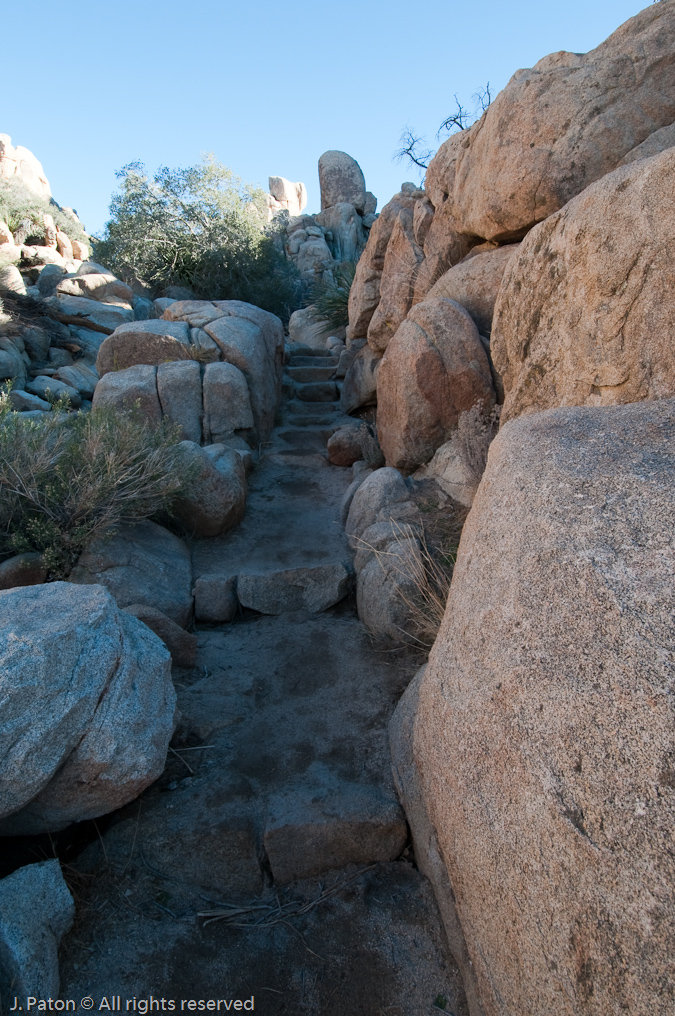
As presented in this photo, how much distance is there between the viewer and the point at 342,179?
22.4 meters

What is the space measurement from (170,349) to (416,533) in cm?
410

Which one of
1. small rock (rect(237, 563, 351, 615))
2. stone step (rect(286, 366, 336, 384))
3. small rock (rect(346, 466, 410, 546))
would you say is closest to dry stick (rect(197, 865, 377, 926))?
small rock (rect(237, 563, 351, 615))

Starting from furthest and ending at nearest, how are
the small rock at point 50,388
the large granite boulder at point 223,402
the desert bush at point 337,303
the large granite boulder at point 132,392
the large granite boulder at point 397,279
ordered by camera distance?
the desert bush at point 337,303, the small rock at point 50,388, the large granite boulder at point 397,279, the large granite boulder at point 223,402, the large granite boulder at point 132,392

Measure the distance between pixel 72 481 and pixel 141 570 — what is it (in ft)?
2.41

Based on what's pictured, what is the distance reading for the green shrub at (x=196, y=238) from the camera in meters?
12.5

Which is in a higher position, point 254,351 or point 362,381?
point 254,351

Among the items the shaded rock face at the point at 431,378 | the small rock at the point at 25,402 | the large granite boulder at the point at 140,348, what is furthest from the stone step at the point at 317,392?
the shaded rock face at the point at 431,378

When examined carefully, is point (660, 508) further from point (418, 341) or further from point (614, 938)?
point (418, 341)

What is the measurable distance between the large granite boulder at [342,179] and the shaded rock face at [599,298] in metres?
21.4

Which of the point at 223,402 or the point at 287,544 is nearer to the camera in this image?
the point at 287,544

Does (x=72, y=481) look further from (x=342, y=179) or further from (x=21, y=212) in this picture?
(x=342, y=179)

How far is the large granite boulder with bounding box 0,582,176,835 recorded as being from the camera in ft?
6.48

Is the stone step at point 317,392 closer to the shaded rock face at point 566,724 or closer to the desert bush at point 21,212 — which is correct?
the shaded rock face at point 566,724

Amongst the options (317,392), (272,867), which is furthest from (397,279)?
(272,867)
